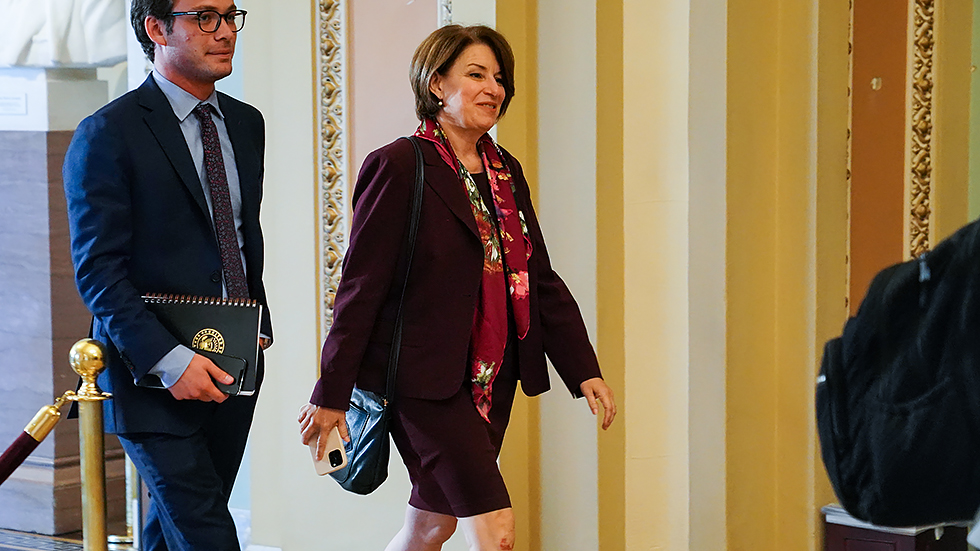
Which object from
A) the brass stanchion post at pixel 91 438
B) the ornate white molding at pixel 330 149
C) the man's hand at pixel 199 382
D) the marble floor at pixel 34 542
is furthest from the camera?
the marble floor at pixel 34 542

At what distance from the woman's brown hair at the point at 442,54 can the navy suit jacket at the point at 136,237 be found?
0.67m

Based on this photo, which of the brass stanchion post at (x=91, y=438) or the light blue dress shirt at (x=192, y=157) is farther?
the brass stanchion post at (x=91, y=438)

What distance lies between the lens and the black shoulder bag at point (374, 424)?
3.10m

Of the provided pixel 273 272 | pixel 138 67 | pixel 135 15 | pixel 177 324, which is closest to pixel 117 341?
pixel 177 324

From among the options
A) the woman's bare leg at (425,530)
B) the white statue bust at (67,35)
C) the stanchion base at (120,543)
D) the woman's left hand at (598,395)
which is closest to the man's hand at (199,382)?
the woman's bare leg at (425,530)

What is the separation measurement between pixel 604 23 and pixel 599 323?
1169 millimetres

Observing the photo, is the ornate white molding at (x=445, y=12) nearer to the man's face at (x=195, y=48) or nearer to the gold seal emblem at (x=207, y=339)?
the man's face at (x=195, y=48)

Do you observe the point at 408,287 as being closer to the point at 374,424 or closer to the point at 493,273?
the point at 493,273

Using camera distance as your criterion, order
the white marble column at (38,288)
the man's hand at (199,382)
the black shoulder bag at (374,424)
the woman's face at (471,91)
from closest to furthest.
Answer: the man's hand at (199,382) → the black shoulder bag at (374,424) → the woman's face at (471,91) → the white marble column at (38,288)

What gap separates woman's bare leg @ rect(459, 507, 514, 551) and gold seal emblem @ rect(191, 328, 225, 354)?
0.79m

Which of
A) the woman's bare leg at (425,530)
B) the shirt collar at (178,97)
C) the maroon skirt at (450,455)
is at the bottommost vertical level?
the woman's bare leg at (425,530)

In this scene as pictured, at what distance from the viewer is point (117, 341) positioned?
2922mm

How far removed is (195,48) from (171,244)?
0.53 meters

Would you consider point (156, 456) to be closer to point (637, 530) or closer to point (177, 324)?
point (177, 324)
